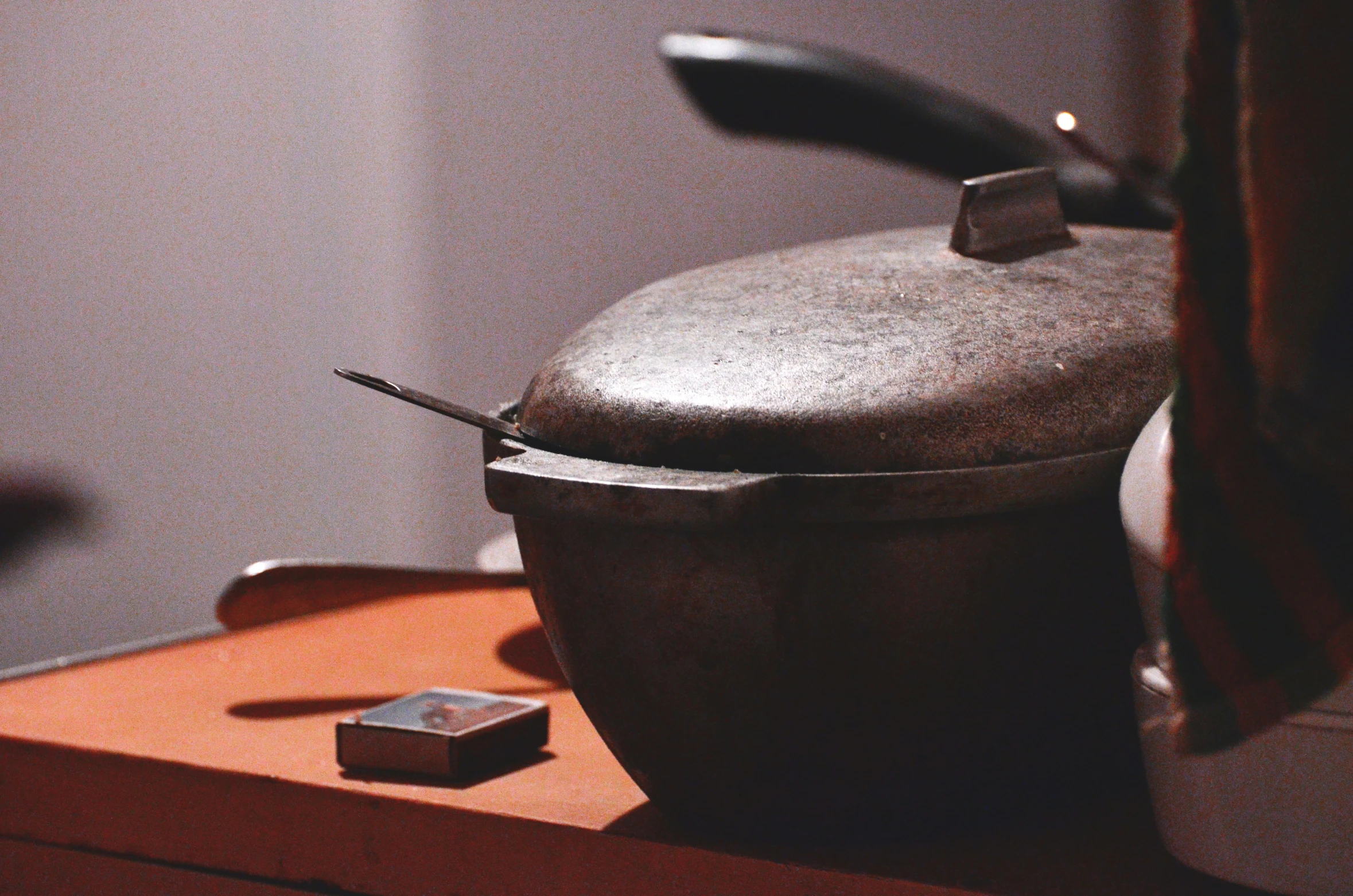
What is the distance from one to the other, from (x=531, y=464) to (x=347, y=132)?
1293mm

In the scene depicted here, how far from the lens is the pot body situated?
43 centimetres

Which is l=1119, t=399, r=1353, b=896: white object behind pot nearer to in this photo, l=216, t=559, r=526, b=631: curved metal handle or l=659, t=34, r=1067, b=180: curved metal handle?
l=216, t=559, r=526, b=631: curved metal handle

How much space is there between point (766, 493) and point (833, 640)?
2.2 inches

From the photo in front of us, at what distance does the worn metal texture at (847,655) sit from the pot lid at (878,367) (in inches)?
1.0

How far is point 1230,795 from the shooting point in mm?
405

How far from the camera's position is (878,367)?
1.44ft

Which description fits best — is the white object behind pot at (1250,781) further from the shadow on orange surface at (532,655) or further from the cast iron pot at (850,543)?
the shadow on orange surface at (532,655)

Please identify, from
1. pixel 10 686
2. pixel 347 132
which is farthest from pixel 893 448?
pixel 347 132

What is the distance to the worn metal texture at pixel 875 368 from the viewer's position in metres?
0.43

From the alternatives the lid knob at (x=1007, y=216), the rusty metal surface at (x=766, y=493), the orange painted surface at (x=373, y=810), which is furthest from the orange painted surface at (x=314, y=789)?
the lid knob at (x=1007, y=216)

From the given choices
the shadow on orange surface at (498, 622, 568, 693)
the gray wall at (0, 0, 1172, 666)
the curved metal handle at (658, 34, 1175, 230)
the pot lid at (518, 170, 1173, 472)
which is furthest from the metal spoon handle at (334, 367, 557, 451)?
the gray wall at (0, 0, 1172, 666)

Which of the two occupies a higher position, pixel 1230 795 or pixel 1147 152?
pixel 1147 152

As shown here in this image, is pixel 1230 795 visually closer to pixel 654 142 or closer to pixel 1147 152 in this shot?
pixel 654 142

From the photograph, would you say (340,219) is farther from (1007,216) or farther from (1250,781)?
(1250,781)
